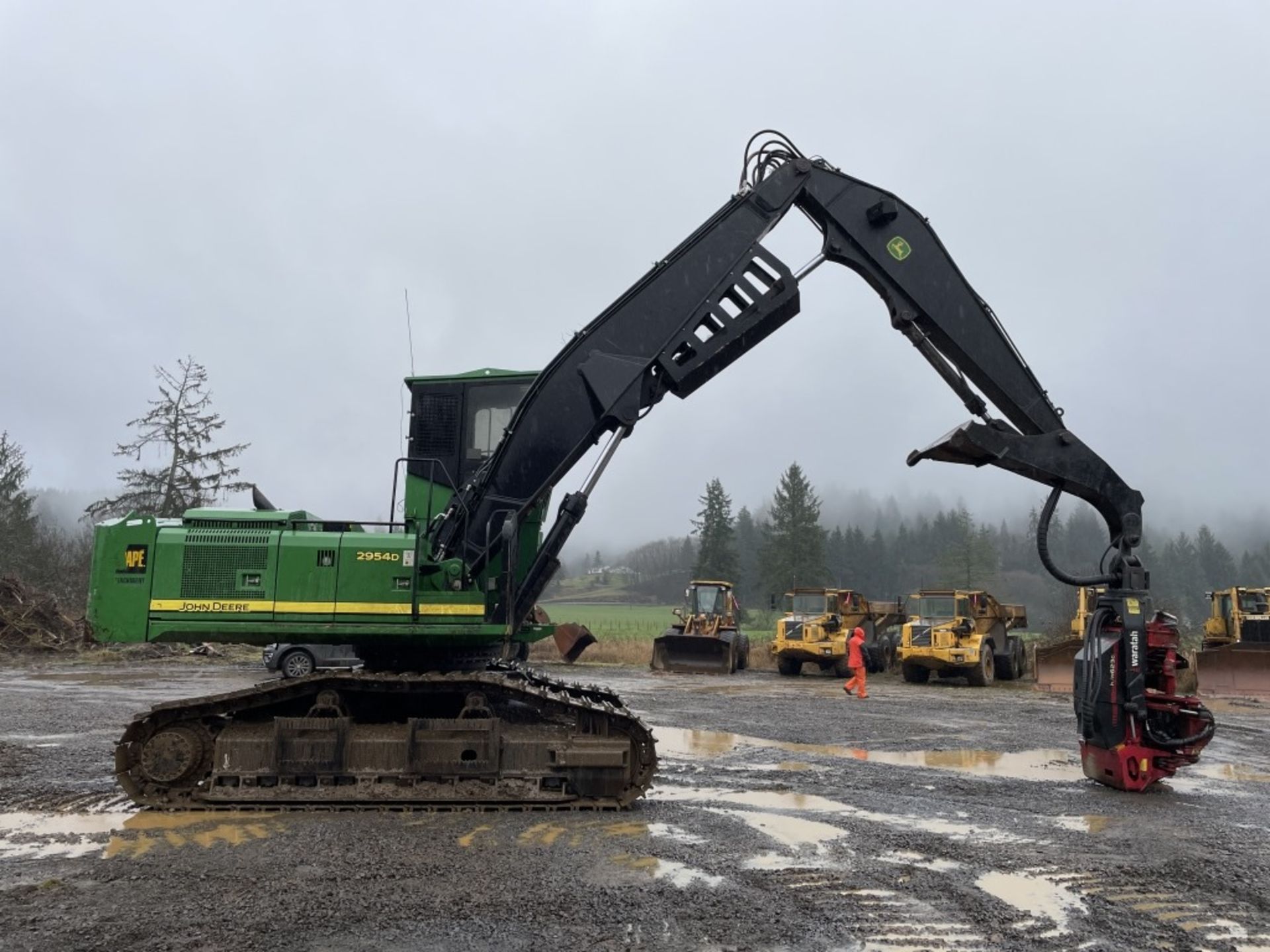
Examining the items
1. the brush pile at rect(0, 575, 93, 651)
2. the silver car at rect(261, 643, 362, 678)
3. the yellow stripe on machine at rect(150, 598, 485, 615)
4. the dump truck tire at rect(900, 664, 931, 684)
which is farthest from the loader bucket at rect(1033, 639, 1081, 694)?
the brush pile at rect(0, 575, 93, 651)

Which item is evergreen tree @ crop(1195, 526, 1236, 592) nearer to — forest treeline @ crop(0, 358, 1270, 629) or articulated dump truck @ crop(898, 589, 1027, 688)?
forest treeline @ crop(0, 358, 1270, 629)

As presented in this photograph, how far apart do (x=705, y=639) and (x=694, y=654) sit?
0.61m

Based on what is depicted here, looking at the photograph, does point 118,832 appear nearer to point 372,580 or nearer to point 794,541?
point 372,580

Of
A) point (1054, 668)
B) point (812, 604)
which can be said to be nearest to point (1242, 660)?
point (1054, 668)

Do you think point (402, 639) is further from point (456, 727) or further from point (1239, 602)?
point (1239, 602)

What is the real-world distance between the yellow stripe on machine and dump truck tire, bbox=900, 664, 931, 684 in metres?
19.6

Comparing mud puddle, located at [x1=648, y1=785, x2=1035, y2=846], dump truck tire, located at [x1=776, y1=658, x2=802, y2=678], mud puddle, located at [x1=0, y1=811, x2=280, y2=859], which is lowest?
dump truck tire, located at [x1=776, y1=658, x2=802, y2=678]

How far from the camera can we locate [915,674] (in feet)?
81.1

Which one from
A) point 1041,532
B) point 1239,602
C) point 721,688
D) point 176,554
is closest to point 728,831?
point 1041,532

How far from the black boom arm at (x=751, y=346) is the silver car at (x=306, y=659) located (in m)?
12.2

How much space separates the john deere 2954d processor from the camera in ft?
23.9

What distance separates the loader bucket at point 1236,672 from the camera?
20016mm

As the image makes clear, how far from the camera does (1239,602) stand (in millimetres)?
24531

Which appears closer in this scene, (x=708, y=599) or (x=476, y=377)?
(x=476, y=377)
